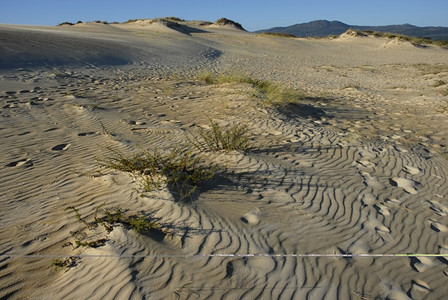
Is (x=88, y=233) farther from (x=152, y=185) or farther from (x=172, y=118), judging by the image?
(x=172, y=118)

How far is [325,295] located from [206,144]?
270cm

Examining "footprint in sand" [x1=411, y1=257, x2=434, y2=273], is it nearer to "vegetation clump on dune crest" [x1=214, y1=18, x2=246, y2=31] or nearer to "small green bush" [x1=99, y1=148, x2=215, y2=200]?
"small green bush" [x1=99, y1=148, x2=215, y2=200]

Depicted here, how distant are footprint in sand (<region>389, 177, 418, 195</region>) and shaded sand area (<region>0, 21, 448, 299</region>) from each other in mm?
21

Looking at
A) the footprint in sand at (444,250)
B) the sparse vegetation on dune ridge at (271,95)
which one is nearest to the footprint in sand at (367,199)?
the footprint in sand at (444,250)

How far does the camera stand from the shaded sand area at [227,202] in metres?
2.19

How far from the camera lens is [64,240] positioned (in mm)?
2445

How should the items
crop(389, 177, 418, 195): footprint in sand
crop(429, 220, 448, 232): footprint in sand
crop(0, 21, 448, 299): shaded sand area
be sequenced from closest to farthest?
crop(0, 21, 448, 299): shaded sand area < crop(429, 220, 448, 232): footprint in sand < crop(389, 177, 418, 195): footprint in sand

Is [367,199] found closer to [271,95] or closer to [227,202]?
[227,202]

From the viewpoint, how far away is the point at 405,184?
377cm

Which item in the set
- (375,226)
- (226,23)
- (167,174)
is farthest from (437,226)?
(226,23)

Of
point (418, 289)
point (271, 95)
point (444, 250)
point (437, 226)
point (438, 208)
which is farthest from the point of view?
point (271, 95)

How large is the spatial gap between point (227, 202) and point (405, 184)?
2.38 meters

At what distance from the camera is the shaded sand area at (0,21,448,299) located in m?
2.19

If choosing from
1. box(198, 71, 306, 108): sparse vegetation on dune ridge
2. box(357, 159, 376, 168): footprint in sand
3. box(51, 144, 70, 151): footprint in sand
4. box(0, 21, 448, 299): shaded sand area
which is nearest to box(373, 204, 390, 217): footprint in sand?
box(0, 21, 448, 299): shaded sand area
